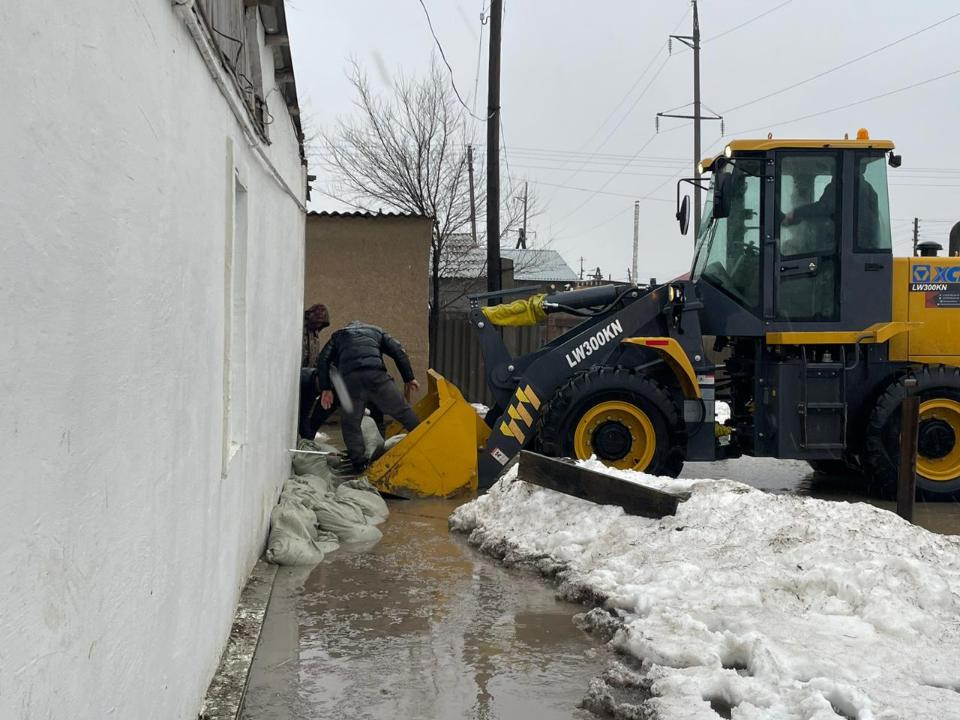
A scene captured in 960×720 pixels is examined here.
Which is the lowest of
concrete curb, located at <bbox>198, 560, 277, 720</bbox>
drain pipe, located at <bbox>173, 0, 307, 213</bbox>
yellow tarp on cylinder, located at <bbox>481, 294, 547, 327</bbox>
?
concrete curb, located at <bbox>198, 560, 277, 720</bbox>

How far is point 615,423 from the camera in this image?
9.62 metres

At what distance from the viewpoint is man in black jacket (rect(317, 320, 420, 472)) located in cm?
991

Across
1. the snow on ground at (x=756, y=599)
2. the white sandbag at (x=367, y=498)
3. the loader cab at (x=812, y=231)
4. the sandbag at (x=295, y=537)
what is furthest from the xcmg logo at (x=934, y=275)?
the sandbag at (x=295, y=537)

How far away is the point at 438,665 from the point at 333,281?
10.4m

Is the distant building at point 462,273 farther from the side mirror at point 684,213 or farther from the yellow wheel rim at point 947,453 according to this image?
the yellow wheel rim at point 947,453

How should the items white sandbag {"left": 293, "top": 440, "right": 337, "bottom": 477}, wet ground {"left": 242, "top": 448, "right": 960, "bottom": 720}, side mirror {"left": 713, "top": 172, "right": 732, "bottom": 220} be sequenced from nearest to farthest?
wet ground {"left": 242, "top": 448, "right": 960, "bottom": 720} < white sandbag {"left": 293, "top": 440, "right": 337, "bottom": 477} < side mirror {"left": 713, "top": 172, "right": 732, "bottom": 220}

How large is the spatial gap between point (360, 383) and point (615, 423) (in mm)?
2495

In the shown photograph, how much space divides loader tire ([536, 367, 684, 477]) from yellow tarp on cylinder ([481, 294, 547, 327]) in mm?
947

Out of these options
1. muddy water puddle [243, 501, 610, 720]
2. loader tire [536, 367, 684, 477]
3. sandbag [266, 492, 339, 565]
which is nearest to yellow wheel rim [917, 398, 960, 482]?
loader tire [536, 367, 684, 477]

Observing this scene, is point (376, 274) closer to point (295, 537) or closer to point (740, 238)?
point (740, 238)

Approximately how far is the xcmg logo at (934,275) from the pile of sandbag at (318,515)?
5.70 m

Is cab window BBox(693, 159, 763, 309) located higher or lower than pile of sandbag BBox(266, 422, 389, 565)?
higher

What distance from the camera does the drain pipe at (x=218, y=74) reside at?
331 cm

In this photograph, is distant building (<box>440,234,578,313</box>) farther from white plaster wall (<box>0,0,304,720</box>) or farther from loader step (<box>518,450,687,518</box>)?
white plaster wall (<box>0,0,304,720</box>)
